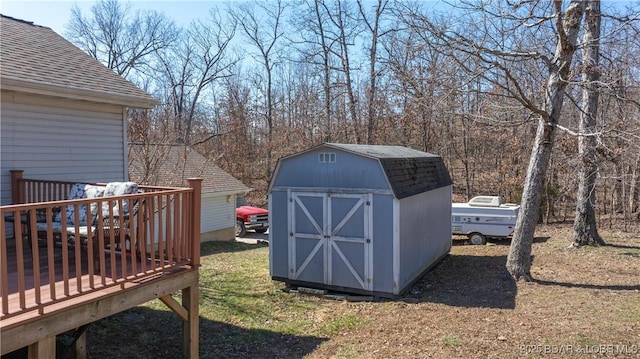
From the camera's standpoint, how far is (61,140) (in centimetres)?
625

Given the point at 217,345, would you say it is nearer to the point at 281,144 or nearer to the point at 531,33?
the point at 531,33

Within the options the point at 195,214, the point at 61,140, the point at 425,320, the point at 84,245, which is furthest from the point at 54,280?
the point at 425,320

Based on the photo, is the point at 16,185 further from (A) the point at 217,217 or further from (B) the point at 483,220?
(A) the point at 217,217

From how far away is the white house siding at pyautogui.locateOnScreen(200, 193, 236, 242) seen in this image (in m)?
16.8

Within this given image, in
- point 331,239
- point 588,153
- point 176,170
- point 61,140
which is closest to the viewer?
point 61,140

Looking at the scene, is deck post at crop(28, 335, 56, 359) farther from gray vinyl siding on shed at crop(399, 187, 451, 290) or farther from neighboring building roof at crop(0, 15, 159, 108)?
gray vinyl siding on shed at crop(399, 187, 451, 290)

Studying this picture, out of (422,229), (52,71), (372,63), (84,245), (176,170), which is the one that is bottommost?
(422,229)

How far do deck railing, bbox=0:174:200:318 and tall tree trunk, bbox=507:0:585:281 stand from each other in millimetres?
6002

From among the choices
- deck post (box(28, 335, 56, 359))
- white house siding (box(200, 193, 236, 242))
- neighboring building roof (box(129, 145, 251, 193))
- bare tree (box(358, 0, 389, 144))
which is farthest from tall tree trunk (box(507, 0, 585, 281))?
white house siding (box(200, 193, 236, 242))

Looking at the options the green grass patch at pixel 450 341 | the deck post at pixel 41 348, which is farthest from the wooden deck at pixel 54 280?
the green grass patch at pixel 450 341

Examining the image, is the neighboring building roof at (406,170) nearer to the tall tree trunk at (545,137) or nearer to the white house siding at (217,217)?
the tall tree trunk at (545,137)

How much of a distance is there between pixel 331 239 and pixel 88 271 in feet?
14.4

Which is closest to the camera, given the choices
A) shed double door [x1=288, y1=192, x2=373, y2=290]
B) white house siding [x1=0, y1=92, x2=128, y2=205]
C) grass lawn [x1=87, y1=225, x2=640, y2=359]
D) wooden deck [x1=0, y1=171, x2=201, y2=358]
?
wooden deck [x1=0, y1=171, x2=201, y2=358]

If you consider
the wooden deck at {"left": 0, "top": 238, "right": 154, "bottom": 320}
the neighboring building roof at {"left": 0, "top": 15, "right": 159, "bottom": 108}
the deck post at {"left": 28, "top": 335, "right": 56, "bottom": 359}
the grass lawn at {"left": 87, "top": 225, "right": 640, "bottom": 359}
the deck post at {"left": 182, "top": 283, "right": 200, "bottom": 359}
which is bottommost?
the grass lawn at {"left": 87, "top": 225, "right": 640, "bottom": 359}
